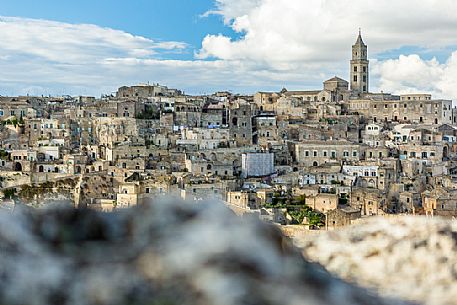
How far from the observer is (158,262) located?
126 centimetres

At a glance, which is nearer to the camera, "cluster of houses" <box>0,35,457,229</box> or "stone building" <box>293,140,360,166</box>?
"cluster of houses" <box>0,35,457,229</box>

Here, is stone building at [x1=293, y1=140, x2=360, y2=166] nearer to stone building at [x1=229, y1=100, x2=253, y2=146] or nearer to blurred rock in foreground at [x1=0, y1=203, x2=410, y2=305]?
stone building at [x1=229, y1=100, x2=253, y2=146]

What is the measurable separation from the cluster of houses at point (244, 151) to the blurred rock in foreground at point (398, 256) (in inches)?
891

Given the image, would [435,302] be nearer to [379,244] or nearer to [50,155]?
[379,244]

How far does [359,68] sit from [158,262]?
6156 cm

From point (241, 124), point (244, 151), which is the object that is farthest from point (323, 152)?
point (241, 124)

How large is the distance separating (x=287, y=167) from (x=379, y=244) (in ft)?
116

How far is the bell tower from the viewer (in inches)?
2414

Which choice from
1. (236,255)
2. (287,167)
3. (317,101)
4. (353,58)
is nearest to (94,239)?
(236,255)

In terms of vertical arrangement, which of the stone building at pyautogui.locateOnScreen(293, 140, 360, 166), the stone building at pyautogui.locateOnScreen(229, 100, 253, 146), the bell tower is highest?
the bell tower

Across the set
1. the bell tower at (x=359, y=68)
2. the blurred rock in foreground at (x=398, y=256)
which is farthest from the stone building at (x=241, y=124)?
the blurred rock in foreground at (x=398, y=256)

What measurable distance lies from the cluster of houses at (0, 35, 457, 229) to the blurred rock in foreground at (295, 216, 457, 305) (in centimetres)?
2262

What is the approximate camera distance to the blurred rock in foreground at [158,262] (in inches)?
48.0

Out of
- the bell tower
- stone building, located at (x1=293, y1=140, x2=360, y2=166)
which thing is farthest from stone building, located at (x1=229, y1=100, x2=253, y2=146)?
the bell tower
